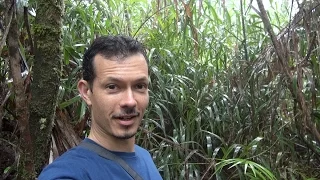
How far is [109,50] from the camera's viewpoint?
1.17 m

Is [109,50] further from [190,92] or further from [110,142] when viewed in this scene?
[190,92]

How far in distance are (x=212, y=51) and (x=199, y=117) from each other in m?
0.60

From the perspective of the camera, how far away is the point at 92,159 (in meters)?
1.09

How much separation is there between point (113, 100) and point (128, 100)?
38 mm

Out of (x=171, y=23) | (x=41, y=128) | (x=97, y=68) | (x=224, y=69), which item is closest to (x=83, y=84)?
(x=97, y=68)

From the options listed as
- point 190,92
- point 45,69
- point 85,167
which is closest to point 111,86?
point 85,167

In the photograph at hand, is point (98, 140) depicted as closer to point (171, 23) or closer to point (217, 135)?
point (217, 135)

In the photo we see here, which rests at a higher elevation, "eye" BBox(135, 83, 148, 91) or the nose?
"eye" BBox(135, 83, 148, 91)

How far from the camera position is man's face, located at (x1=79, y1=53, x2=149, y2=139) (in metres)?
1.12

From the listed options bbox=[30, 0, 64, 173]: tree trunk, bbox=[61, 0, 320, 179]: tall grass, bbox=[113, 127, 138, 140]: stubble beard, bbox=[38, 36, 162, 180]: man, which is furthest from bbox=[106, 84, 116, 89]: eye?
bbox=[61, 0, 320, 179]: tall grass

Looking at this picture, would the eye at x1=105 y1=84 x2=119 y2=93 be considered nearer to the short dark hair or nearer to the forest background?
the short dark hair

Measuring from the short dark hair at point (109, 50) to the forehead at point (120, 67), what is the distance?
0.01m


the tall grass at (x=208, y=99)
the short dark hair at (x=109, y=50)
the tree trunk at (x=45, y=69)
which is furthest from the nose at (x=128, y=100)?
the tall grass at (x=208, y=99)

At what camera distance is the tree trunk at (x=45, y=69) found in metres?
1.65
